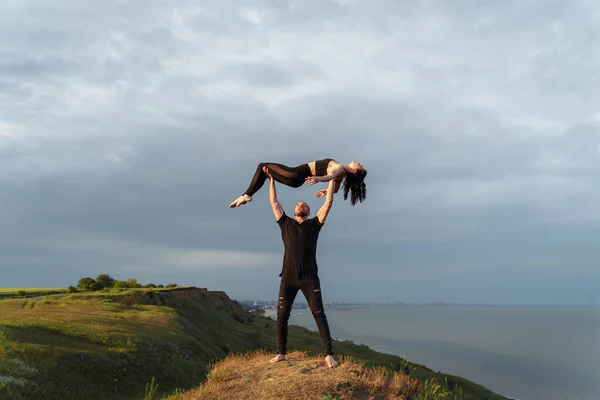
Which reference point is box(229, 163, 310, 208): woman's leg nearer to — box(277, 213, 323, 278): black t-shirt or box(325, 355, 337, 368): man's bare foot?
box(277, 213, 323, 278): black t-shirt

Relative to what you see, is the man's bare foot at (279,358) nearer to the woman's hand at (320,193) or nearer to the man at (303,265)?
the man at (303,265)

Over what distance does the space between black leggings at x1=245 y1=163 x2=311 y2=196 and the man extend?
622mm

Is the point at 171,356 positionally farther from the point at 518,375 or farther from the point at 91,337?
the point at 518,375

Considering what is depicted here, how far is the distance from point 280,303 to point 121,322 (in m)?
24.8

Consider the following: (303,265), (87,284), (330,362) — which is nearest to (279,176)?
(303,265)

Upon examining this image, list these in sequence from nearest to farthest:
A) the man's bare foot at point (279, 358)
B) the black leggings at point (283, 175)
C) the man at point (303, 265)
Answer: the man at point (303, 265) < the black leggings at point (283, 175) < the man's bare foot at point (279, 358)

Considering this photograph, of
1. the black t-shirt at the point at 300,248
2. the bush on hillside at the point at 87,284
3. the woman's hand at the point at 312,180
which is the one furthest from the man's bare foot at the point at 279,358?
the bush on hillside at the point at 87,284

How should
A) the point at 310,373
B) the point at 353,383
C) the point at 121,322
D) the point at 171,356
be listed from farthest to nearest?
1. the point at 121,322
2. the point at 171,356
3. the point at 310,373
4. the point at 353,383

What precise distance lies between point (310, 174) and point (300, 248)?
1780 millimetres

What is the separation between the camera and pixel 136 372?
22562 mm

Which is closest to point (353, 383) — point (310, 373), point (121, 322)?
point (310, 373)

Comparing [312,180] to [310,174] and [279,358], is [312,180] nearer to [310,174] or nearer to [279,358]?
[310,174]

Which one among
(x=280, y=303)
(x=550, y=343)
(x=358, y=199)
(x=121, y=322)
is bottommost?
(x=550, y=343)

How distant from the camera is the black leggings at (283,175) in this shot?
10.4 metres
